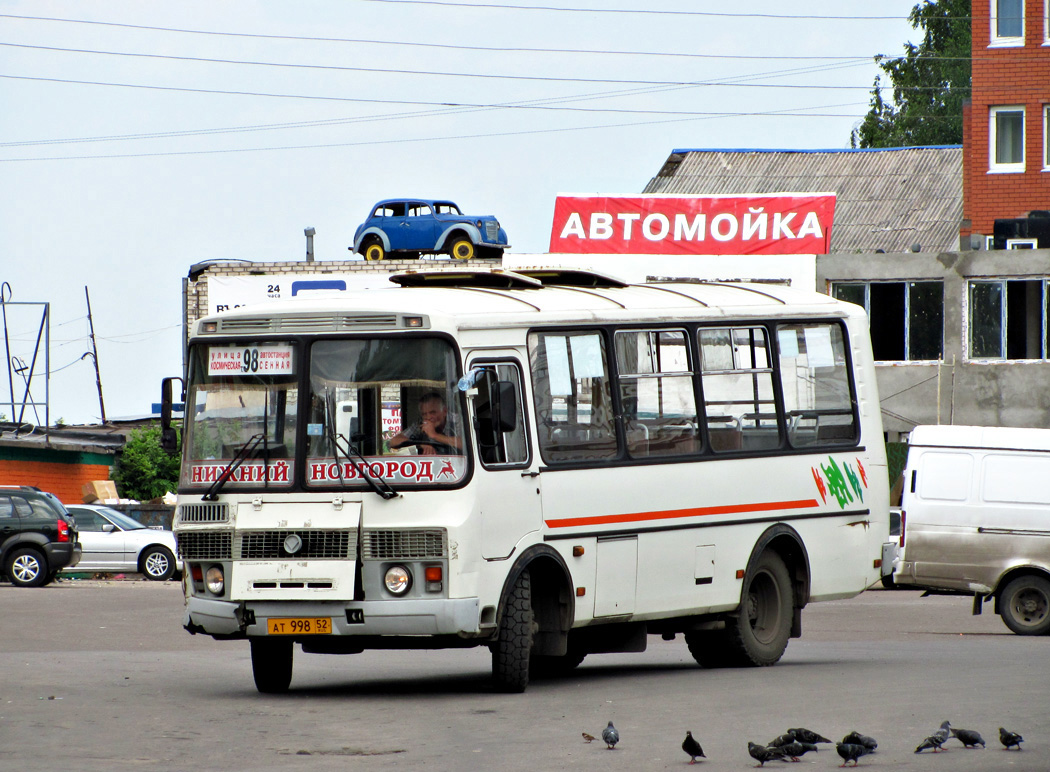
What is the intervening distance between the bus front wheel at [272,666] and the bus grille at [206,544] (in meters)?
0.83

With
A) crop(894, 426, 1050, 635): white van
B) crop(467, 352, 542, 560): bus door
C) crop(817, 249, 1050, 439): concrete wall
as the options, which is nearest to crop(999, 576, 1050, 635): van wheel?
crop(894, 426, 1050, 635): white van

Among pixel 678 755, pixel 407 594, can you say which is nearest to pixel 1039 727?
pixel 678 755

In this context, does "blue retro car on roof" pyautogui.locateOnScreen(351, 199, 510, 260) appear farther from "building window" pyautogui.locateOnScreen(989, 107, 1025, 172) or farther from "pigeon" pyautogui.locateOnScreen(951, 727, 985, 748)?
"pigeon" pyautogui.locateOnScreen(951, 727, 985, 748)

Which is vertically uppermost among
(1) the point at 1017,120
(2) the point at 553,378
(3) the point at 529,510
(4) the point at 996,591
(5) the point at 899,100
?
(5) the point at 899,100

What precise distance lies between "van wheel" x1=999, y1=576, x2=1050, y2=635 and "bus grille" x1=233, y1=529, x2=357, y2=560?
12269 millimetres

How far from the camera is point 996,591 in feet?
70.5

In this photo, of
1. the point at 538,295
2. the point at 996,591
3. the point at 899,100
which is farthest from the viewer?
the point at 899,100

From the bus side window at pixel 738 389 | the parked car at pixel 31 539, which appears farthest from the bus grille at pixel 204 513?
the parked car at pixel 31 539

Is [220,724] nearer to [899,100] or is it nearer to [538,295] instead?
[538,295]

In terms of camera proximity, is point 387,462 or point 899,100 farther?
point 899,100

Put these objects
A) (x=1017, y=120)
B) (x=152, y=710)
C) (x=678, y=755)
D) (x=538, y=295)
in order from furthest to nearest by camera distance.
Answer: (x=1017, y=120) < (x=538, y=295) < (x=152, y=710) < (x=678, y=755)

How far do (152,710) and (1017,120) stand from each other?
38714mm

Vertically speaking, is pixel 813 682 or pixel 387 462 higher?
pixel 387 462

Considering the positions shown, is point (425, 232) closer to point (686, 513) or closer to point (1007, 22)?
point (1007, 22)
